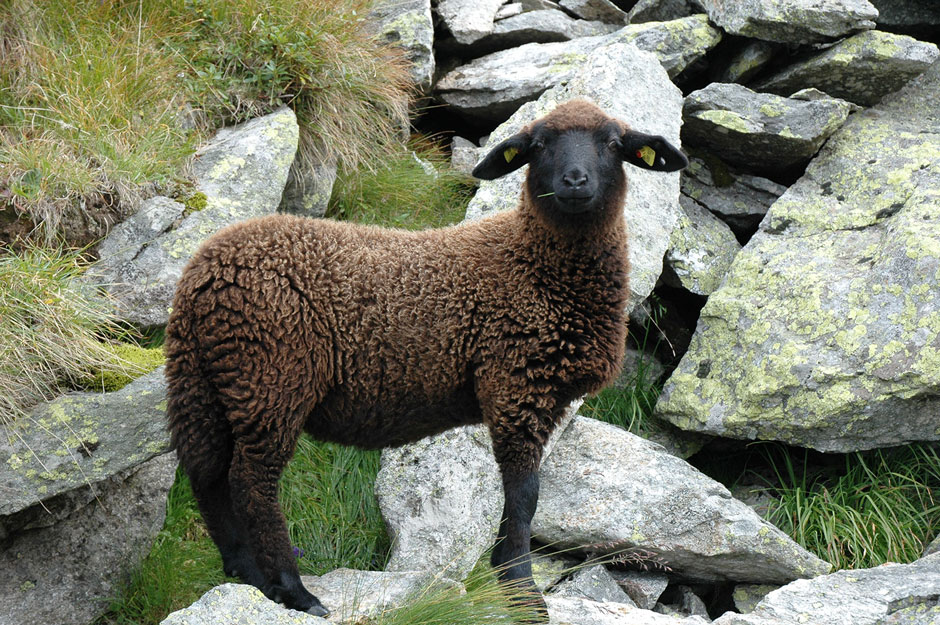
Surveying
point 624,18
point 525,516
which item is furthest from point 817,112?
point 525,516

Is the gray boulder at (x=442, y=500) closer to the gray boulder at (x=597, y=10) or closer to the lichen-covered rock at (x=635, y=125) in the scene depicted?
the lichen-covered rock at (x=635, y=125)

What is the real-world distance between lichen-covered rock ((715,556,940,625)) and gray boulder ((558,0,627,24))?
24.6ft

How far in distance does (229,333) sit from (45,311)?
1.60 m

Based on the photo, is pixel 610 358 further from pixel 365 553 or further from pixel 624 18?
pixel 624 18

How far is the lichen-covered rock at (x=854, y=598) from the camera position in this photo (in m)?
5.02

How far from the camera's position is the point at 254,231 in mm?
5547

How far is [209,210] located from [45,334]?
185cm

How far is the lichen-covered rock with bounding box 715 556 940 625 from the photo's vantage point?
16.5 ft

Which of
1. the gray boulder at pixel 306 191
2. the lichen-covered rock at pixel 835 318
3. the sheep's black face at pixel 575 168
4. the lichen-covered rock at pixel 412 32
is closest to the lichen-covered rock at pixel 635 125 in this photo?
the lichen-covered rock at pixel 835 318

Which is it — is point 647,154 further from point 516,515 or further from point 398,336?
point 516,515

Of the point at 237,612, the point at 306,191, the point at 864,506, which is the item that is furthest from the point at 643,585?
the point at 306,191

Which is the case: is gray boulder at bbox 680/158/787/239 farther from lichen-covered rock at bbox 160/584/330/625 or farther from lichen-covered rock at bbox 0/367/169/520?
lichen-covered rock at bbox 160/584/330/625

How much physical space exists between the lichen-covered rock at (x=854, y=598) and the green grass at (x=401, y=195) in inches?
193

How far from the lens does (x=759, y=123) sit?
852 centimetres
